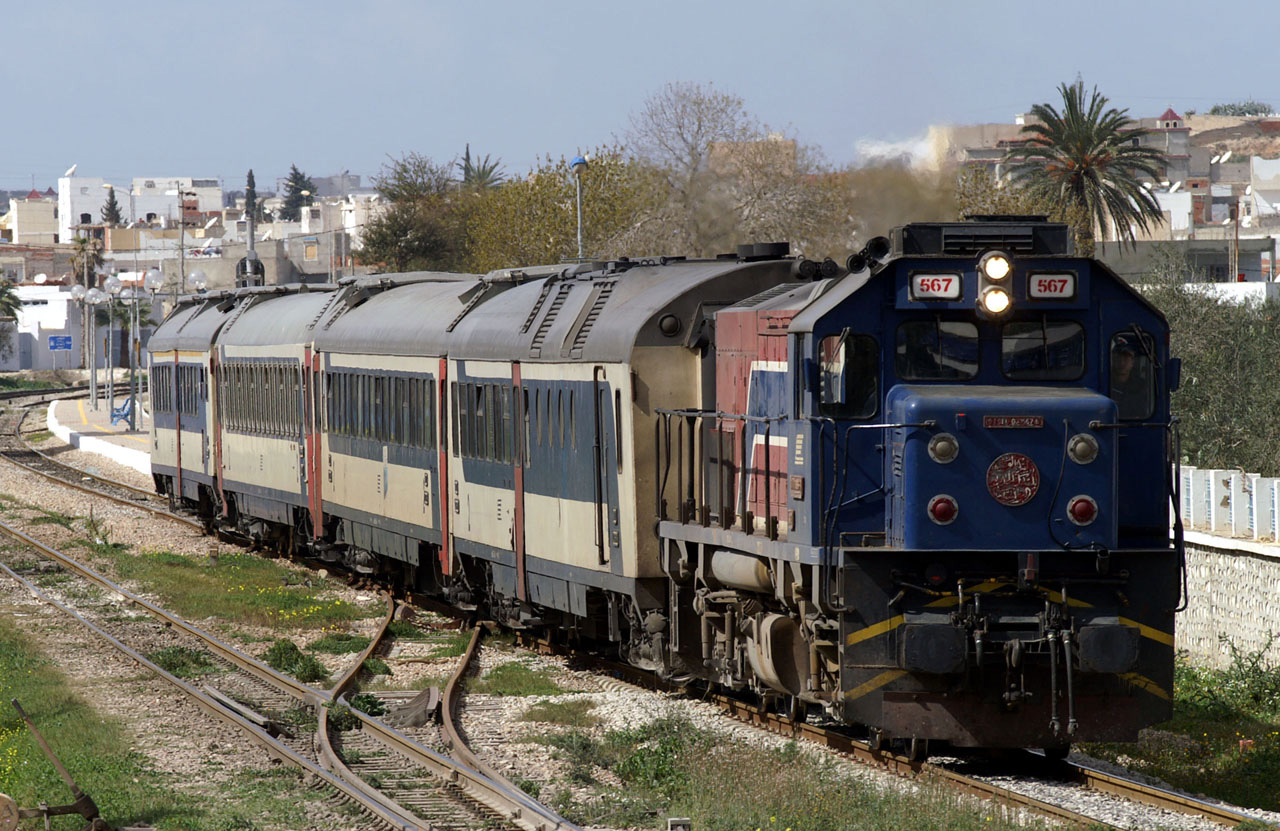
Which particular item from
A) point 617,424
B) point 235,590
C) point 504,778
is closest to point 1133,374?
point 617,424

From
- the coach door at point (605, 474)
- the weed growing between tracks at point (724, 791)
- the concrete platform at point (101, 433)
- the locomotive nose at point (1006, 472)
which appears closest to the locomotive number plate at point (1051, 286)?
the locomotive nose at point (1006, 472)

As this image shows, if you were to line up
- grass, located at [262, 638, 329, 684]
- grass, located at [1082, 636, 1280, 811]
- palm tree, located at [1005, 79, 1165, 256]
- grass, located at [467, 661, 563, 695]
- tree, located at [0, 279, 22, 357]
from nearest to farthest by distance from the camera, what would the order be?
grass, located at [1082, 636, 1280, 811]
grass, located at [467, 661, 563, 695]
grass, located at [262, 638, 329, 684]
palm tree, located at [1005, 79, 1165, 256]
tree, located at [0, 279, 22, 357]

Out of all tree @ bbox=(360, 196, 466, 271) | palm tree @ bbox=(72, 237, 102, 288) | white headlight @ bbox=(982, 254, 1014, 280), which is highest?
palm tree @ bbox=(72, 237, 102, 288)

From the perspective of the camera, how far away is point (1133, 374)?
12.2 metres

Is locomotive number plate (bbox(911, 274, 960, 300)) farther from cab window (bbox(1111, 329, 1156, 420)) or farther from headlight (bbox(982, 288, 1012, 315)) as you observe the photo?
cab window (bbox(1111, 329, 1156, 420))

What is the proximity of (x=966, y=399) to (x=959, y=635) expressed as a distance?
165 cm

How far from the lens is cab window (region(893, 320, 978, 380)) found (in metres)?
12.0

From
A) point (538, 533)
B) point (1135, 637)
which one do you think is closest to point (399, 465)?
point (538, 533)

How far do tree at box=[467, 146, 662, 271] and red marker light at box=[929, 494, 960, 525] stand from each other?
43248 millimetres

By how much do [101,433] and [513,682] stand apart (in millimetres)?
46730

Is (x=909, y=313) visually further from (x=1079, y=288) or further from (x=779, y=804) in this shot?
(x=779, y=804)

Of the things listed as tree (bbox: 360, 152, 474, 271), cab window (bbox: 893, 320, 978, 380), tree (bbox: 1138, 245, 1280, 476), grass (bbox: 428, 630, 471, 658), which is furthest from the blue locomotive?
tree (bbox: 360, 152, 474, 271)

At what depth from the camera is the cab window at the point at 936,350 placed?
11992mm

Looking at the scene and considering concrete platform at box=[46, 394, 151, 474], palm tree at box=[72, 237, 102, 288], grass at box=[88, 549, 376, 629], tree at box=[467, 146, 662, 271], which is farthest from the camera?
palm tree at box=[72, 237, 102, 288]
